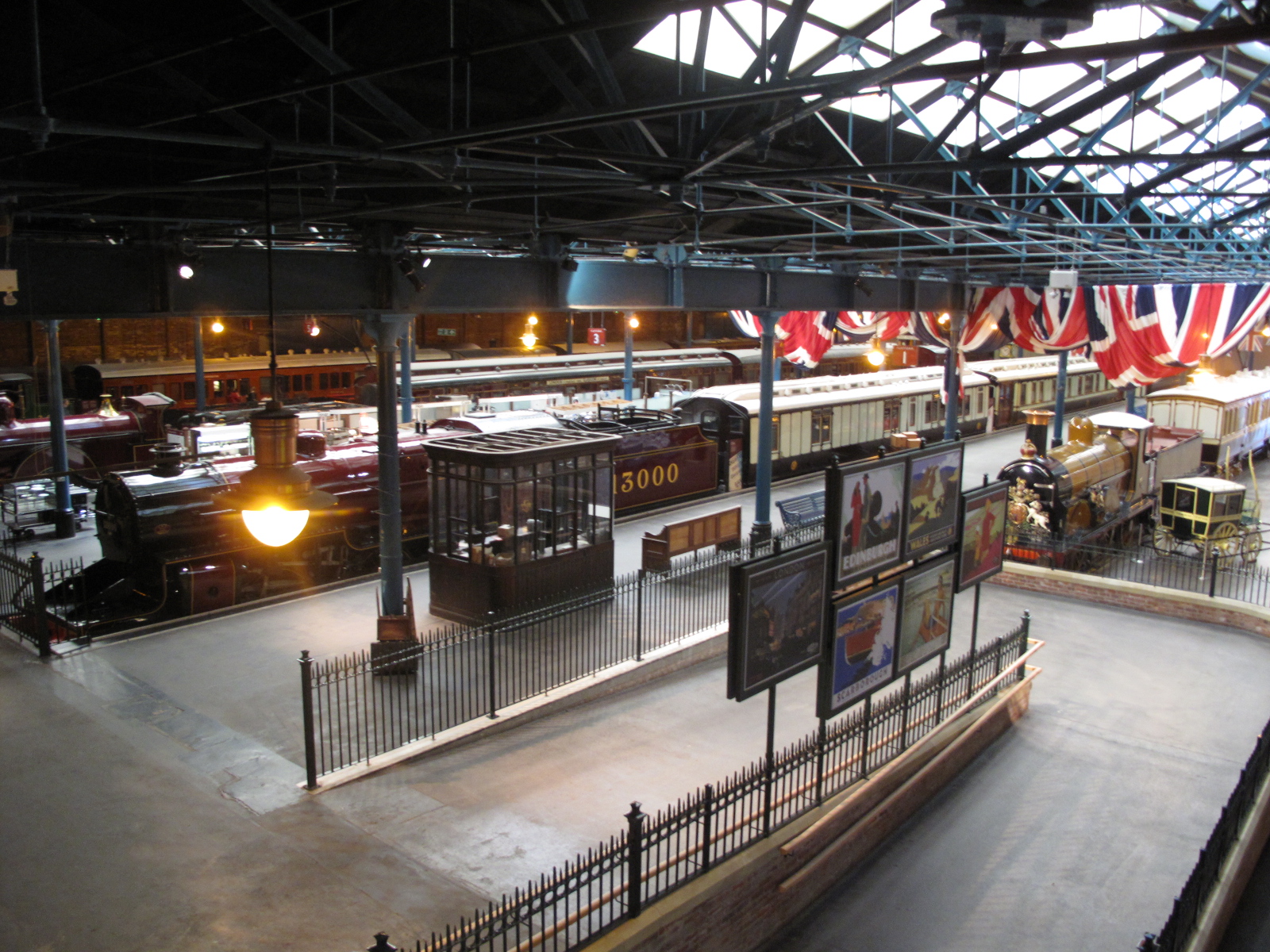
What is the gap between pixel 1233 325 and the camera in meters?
18.5

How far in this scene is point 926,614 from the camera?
31.6ft

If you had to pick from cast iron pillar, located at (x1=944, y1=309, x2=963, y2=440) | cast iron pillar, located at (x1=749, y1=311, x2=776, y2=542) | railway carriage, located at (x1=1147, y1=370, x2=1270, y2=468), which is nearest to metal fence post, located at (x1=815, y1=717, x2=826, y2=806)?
cast iron pillar, located at (x1=749, y1=311, x2=776, y2=542)

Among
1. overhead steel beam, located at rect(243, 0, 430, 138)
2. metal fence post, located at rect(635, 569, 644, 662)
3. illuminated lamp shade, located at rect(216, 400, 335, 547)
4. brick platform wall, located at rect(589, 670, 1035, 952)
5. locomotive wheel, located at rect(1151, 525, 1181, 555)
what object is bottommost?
brick platform wall, located at rect(589, 670, 1035, 952)

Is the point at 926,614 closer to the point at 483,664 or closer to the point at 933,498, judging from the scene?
the point at 933,498

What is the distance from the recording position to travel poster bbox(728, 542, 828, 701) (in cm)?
747

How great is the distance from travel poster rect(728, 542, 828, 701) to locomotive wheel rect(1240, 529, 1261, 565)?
13222 millimetres

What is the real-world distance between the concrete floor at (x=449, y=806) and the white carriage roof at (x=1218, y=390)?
15.0 meters

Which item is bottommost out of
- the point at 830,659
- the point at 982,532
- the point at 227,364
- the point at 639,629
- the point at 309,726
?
the point at 639,629

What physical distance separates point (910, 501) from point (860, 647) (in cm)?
146

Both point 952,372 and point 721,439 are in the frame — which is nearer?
point 952,372

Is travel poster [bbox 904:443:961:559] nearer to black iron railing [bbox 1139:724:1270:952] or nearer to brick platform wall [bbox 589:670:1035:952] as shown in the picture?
brick platform wall [bbox 589:670:1035:952]

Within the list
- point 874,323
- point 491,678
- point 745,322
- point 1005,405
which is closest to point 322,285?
point 491,678

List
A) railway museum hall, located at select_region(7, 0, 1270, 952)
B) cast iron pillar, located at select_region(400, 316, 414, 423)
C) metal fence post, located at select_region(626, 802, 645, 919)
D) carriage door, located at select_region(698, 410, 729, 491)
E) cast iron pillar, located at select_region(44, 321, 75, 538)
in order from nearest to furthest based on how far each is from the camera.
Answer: railway museum hall, located at select_region(7, 0, 1270, 952) → metal fence post, located at select_region(626, 802, 645, 919) → cast iron pillar, located at select_region(44, 321, 75, 538) → cast iron pillar, located at select_region(400, 316, 414, 423) → carriage door, located at select_region(698, 410, 729, 491)

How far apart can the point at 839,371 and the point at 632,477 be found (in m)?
27.0
